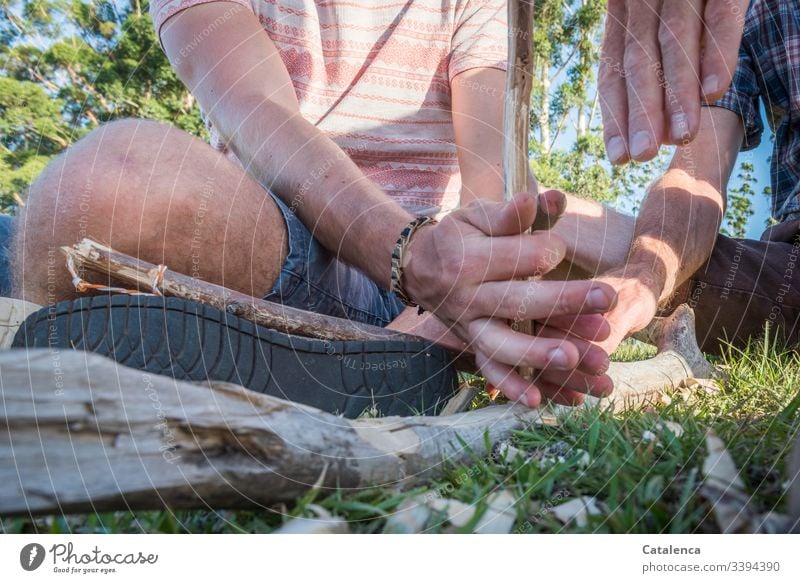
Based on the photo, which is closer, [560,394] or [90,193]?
[560,394]

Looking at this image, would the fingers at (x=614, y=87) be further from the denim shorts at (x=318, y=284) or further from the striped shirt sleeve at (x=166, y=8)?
the striped shirt sleeve at (x=166, y=8)

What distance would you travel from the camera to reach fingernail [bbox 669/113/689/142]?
2.10 ft

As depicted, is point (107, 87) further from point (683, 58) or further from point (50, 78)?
point (683, 58)

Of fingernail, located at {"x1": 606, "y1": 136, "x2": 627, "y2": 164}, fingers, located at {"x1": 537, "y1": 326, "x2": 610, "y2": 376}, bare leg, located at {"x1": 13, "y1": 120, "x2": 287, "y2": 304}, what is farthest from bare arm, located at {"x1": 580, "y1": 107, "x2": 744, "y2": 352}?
bare leg, located at {"x1": 13, "y1": 120, "x2": 287, "y2": 304}

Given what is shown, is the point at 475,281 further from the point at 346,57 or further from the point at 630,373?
the point at 346,57

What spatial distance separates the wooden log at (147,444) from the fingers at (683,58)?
1.67 ft

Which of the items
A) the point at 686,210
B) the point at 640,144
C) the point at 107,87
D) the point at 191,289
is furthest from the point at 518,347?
the point at 686,210

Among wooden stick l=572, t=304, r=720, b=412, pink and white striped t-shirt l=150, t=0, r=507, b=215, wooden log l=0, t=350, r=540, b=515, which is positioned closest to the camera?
wooden log l=0, t=350, r=540, b=515

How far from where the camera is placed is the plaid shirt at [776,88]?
1342mm

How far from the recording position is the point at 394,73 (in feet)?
4.46

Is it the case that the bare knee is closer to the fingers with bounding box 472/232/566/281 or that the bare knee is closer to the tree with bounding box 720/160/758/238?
the fingers with bounding box 472/232/566/281

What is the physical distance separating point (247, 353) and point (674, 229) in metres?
0.84

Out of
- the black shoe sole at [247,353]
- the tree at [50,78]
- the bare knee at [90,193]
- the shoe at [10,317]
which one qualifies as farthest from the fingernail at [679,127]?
the shoe at [10,317]

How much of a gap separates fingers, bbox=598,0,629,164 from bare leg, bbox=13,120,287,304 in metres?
0.61
